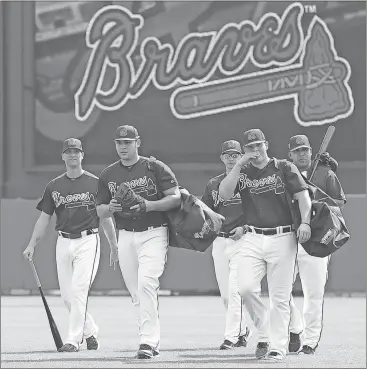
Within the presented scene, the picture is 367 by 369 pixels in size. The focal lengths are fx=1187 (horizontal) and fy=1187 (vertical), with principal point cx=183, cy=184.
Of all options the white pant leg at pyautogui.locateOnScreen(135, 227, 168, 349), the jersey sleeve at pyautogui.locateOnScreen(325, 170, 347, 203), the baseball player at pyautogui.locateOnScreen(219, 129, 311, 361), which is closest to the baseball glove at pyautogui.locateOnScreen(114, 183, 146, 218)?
the white pant leg at pyautogui.locateOnScreen(135, 227, 168, 349)

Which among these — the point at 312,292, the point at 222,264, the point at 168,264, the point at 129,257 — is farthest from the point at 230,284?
the point at 168,264

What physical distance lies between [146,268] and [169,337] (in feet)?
9.30

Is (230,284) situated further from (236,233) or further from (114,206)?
(114,206)

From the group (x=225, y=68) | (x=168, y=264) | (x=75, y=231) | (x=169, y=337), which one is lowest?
(x=169, y=337)

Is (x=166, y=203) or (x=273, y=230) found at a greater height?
Answer: (x=166, y=203)

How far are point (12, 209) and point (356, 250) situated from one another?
19.4 feet

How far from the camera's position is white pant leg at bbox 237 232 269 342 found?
34.2 ft

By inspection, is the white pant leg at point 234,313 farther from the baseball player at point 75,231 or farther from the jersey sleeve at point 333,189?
the baseball player at point 75,231

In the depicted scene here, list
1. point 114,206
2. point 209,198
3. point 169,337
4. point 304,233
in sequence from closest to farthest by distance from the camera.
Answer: point 304,233, point 114,206, point 209,198, point 169,337

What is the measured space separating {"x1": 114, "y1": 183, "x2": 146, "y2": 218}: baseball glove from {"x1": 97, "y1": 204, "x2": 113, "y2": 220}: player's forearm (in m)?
0.23

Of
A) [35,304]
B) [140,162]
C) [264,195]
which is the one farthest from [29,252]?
[35,304]

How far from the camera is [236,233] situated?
1216 centimetres

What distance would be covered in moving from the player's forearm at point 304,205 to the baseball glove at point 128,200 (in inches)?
54.7

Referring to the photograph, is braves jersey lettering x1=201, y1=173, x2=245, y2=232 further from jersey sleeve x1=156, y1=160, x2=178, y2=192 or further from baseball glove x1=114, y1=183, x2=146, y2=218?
baseball glove x1=114, y1=183, x2=146, y2=218
